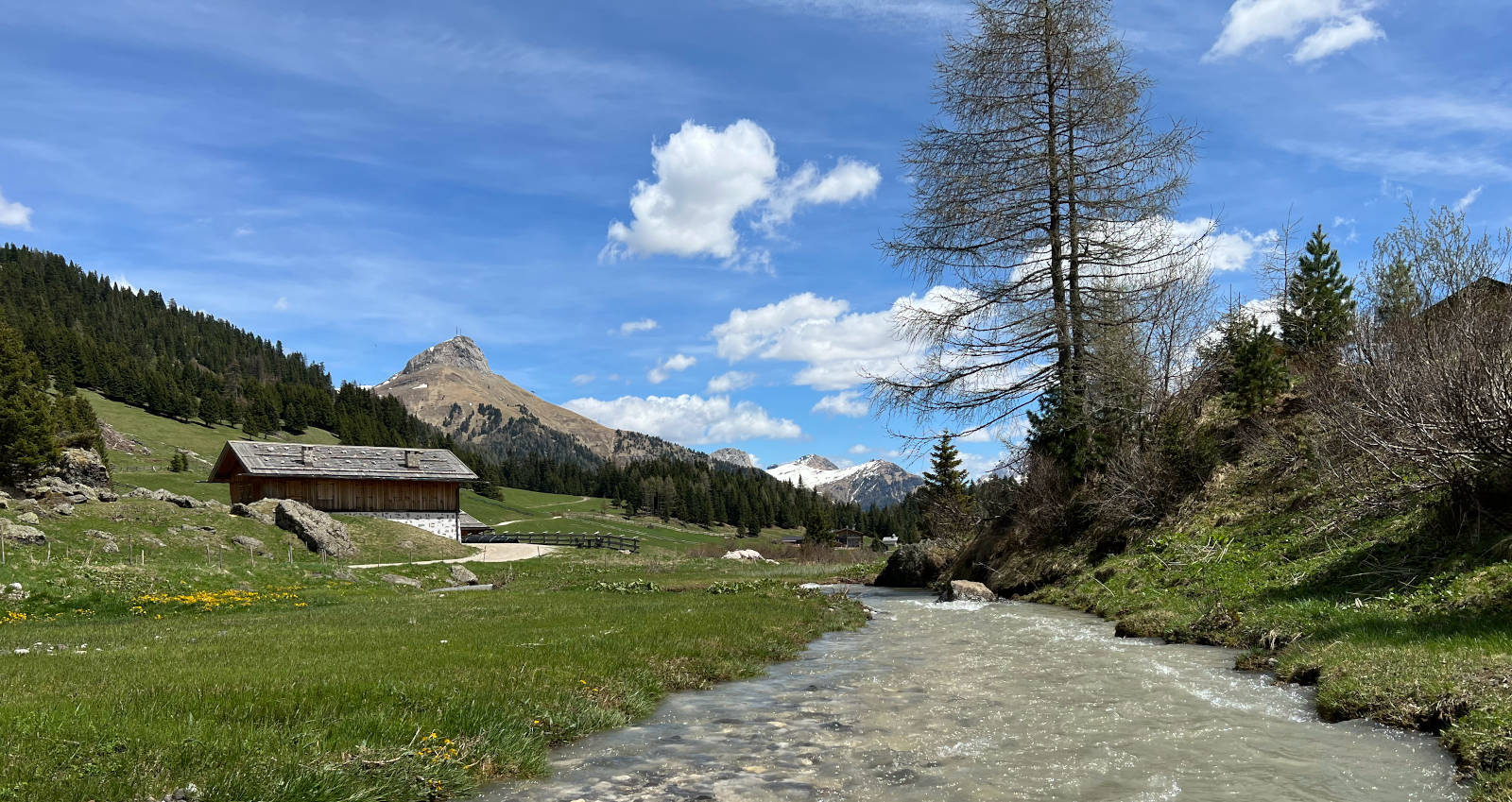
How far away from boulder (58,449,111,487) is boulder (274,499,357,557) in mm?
10225

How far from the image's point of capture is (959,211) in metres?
24.1

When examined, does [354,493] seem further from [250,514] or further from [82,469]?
[82,469]

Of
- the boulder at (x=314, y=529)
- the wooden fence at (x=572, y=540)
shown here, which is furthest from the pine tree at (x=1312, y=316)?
the wooden fence at (x=572, y=540)

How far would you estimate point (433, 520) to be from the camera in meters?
70.2

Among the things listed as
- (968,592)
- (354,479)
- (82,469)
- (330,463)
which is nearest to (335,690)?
(968,592)

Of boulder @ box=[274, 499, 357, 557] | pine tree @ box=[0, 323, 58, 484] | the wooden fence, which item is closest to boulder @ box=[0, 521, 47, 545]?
boulder @ box=[274, 499, 357, 557]

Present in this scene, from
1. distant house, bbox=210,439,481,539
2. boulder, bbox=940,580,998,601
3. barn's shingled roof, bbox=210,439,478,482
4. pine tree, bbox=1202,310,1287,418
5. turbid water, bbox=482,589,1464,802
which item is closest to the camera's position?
turbid water, bbox=482,589,1464,802

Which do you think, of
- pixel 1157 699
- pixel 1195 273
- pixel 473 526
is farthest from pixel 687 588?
pixel 473 526

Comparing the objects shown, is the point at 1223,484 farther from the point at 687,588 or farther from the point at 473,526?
the point at 473,526

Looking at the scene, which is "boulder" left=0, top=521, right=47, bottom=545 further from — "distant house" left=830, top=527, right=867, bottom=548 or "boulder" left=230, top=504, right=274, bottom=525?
"distant house" left=830, top=527, right=867, bottom=548

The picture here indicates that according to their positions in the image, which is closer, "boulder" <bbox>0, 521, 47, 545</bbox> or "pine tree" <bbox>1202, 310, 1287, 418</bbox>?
"pine tree" <bbox>1202, 310, 1287, 418</bbox>

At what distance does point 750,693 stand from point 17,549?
2824 centimetres

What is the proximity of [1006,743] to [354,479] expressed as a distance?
67928 millimetres

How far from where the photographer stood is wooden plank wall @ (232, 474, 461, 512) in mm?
63906
